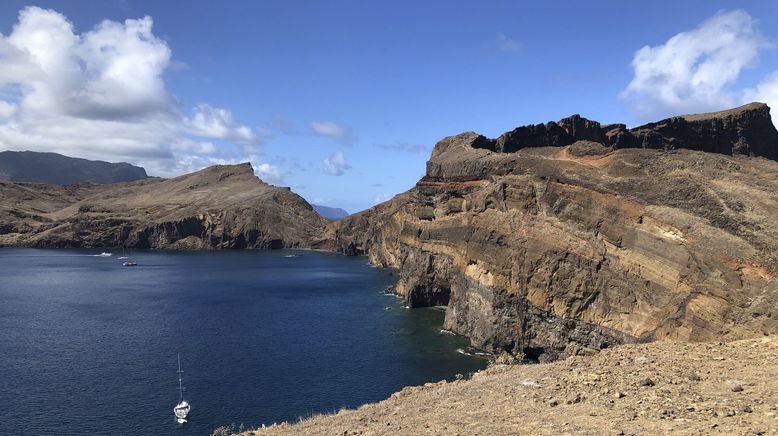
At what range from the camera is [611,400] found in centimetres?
1973

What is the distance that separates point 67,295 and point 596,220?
95.1 m

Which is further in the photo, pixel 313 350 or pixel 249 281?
pixel 249 281

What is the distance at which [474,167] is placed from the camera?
70938 millimetres

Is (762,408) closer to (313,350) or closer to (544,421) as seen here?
(544,421)

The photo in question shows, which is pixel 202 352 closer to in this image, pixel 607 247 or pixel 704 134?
pixel 607 247

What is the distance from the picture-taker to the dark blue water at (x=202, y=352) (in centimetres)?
4250

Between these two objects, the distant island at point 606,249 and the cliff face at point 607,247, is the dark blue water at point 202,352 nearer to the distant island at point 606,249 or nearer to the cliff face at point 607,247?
the distant island at point 606,249

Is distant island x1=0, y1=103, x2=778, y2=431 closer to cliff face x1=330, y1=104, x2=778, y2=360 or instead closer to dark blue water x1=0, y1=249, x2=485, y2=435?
cliff face x1=330, y1=104, x2=778, y2=360

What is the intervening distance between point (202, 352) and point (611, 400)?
50299 mm

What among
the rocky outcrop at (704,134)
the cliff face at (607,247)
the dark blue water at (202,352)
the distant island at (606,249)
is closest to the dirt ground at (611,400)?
the distant island at (606,249)

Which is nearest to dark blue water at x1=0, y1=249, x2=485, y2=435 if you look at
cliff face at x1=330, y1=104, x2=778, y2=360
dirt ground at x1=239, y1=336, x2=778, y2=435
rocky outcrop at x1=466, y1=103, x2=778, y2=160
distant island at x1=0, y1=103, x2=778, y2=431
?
distant island at x1=0, y1=103, x2=778, y2=431

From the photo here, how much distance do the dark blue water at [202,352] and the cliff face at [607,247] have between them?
8330 millimetres

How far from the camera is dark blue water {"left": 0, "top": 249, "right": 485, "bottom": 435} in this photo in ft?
139

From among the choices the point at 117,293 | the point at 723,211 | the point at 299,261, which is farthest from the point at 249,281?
the point at 723,211
